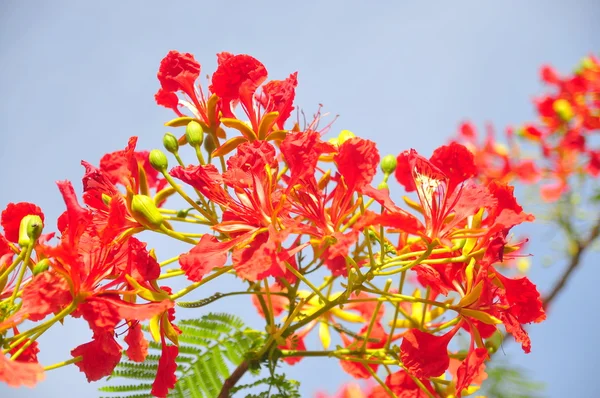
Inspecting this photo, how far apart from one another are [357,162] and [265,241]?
0.92 feet

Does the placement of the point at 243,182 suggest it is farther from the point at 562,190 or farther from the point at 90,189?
the point at 562,190

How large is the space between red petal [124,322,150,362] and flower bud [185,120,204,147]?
0.48m

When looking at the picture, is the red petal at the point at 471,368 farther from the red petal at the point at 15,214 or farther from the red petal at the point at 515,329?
the red petal at the point at 15,214

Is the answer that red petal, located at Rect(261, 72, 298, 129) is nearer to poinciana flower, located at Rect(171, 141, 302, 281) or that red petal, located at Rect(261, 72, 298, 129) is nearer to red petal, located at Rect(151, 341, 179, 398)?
poinciana flower, located at Rect(171, 141, 302, 281)

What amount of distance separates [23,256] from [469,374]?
1.07 m

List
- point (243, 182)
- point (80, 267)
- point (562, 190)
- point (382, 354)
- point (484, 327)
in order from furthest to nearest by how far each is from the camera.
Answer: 1. point (562, 190)
2. point (382, 354)
3. point (484, 327)
4. point (243, 182)
5. point (80, 267)

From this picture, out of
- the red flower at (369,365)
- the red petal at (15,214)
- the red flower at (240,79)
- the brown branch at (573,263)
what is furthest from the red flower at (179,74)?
the brown branch at (573,263)

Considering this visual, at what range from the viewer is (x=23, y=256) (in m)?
1.38

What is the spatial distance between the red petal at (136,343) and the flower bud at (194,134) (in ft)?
1.59

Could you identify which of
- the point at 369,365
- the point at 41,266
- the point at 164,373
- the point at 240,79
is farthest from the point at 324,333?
the point at 41,266

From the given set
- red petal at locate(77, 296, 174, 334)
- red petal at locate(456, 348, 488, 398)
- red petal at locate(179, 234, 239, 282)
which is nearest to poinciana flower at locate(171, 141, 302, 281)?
red petal at locate(179, 234, 239, 282)

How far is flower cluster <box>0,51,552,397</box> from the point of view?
1.34 m

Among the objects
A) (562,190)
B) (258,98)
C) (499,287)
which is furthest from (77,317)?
(562,190)

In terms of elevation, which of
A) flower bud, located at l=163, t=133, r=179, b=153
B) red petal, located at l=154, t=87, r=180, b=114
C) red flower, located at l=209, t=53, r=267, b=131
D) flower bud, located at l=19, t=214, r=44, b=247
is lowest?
flower bud, located at l=19, t=214, r=44, b=247
